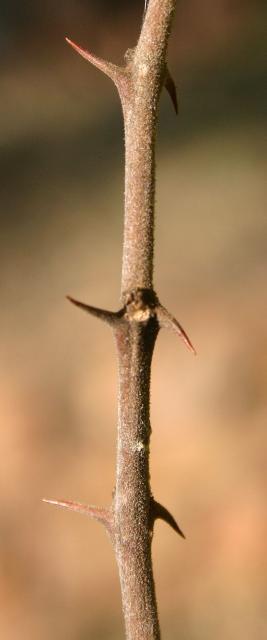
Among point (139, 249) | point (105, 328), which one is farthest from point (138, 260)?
point (105, 328)

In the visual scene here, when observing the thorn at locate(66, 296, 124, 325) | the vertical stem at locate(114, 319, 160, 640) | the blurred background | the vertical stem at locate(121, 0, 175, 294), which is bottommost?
the vertical stem at locate(114, 319, 160, 640)

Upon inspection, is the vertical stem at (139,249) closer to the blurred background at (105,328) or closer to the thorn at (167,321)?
the thorn at (167,321)

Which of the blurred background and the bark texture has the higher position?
the blurred background

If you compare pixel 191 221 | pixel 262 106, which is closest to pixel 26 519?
pixel 191 221

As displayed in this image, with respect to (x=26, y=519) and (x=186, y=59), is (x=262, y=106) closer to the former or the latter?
(x=186, y=59)

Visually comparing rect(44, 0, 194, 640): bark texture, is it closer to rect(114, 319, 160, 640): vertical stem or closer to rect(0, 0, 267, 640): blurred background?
rect(114, 319, 160, 640): vertical stem

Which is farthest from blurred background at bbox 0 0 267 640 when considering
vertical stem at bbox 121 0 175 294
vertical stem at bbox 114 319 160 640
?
vertical stem at bbox 121 0 175 294

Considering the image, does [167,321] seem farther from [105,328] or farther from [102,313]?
[105,328]

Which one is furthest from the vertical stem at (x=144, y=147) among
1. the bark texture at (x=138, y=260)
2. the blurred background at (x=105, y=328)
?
the blurred background at (x=105, y=328)
